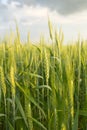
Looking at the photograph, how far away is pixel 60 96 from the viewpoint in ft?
3.93

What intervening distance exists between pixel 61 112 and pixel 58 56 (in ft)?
1.67

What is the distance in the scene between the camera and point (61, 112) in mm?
1105

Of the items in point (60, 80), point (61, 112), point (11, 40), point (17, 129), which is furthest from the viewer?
point (11, 40)

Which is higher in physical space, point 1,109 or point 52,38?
point 52,38

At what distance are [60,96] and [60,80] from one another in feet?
0.33

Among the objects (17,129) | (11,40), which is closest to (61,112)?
(17,129)

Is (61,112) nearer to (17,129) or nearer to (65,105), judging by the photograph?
(65,105)

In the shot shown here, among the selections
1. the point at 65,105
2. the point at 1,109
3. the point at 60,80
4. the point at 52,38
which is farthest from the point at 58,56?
the point at 65,105

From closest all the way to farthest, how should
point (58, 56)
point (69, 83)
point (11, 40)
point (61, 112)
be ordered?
1. point (69, 83)
2. point (61, 112)
3. point (58, 56)
4. point (11, 40)

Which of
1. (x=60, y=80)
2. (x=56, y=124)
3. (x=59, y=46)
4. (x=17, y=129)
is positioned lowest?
(x=17, y=129)

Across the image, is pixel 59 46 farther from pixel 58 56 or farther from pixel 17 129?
Result: pixel 17 129

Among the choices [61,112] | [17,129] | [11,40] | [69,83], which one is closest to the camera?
[69,83]

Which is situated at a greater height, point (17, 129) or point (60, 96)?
point (60, 96)

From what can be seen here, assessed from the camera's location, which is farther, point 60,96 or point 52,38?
point 52,38
